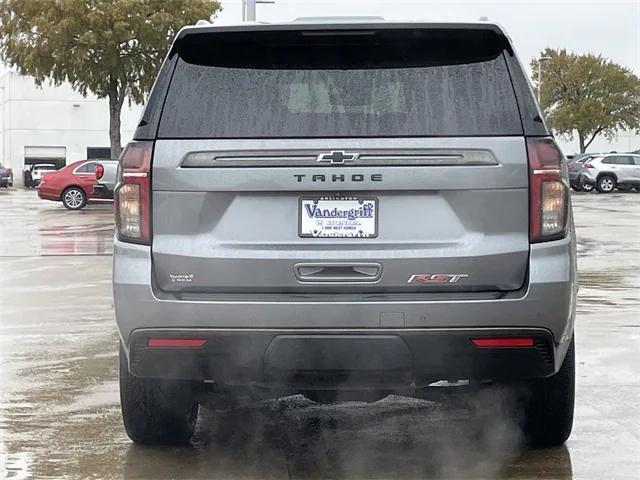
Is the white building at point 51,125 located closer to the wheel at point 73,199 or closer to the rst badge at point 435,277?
the wheel at point 73,199

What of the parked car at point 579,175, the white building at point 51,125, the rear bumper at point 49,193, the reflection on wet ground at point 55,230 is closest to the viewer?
the reflection on wet ground at point 55,230

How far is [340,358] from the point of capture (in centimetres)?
468

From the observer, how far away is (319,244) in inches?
185

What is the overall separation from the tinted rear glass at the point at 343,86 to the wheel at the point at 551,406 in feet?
4.27

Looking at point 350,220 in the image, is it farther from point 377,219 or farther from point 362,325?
point 362,325

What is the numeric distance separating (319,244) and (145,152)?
2.68 ft

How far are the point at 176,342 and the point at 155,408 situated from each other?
820 mm

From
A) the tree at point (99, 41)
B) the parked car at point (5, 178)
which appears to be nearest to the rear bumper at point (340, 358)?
the tree at point (99, 41)

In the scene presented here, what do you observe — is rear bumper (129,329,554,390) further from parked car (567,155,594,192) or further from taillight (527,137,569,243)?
parked car (567,155,594,192)

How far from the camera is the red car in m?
31.8

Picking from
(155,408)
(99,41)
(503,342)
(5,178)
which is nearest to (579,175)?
(99,41)

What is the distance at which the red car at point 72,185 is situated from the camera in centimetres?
3181

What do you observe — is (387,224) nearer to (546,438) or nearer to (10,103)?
(546,438)

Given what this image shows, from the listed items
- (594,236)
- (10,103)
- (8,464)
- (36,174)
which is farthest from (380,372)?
(10,103)
